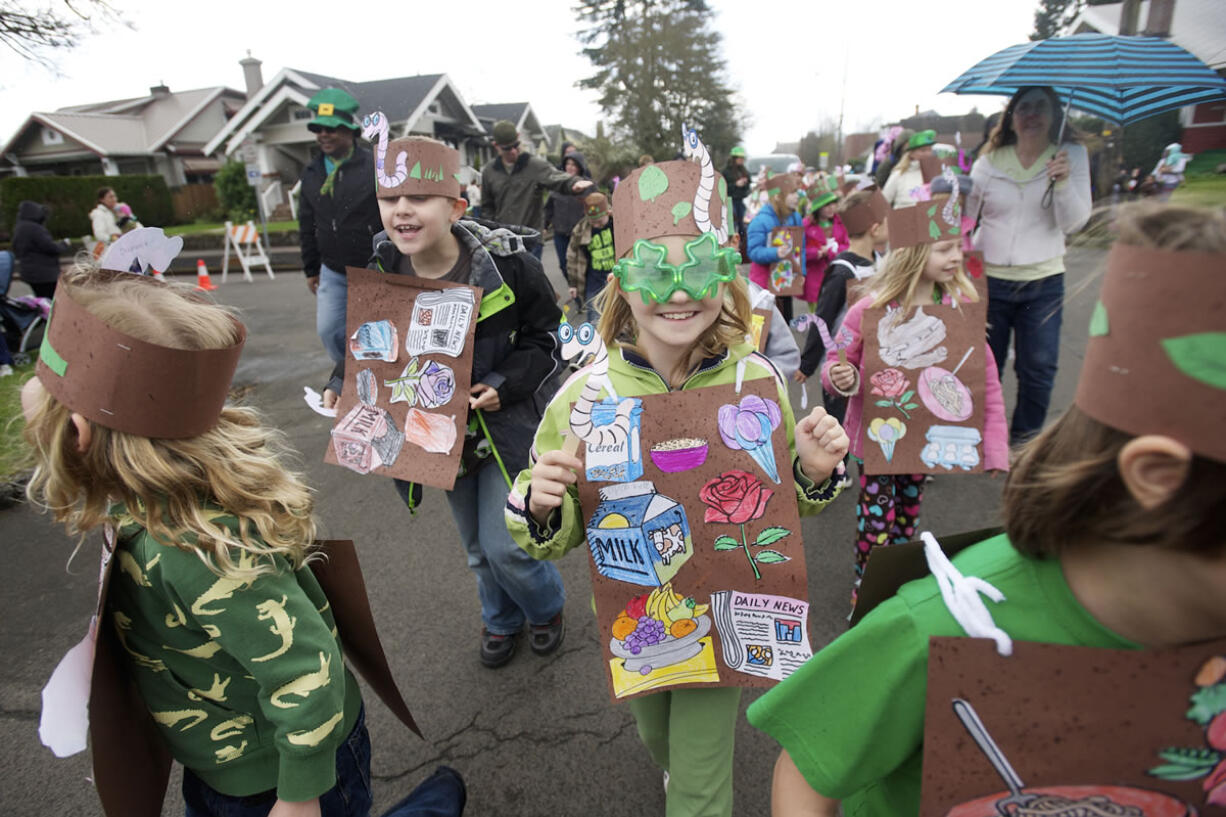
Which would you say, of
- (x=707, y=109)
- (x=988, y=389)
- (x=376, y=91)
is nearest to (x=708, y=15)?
(x=707, y=109)

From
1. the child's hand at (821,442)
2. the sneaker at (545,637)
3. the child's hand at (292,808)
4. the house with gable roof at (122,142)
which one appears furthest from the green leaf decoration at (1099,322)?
the house with gable roof at (122,142)

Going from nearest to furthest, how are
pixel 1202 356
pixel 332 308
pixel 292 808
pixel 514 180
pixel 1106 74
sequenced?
pixel 1202 356 → pixel 292 808 → pixel 1106 74 → pixel 332 308 → pixel 514 180

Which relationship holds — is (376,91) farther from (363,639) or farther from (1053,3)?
(1053,3)

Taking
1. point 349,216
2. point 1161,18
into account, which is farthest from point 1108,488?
point 1161,18

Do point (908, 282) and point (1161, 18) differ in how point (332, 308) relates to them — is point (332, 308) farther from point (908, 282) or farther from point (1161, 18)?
point (1161, 18)

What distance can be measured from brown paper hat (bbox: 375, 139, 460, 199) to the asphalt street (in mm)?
1911

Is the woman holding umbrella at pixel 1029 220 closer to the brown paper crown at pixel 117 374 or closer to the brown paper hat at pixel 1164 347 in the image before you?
the brown paper hat at pixel 1164 347

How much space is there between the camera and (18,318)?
7926 mm

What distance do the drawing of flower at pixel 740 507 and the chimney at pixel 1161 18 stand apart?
5015 millimetres

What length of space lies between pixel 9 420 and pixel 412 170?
3257 millimetres

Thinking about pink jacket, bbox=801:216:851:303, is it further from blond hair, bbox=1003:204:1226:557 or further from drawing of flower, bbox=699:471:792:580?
blond hair, bbox=1003:204:1226:557

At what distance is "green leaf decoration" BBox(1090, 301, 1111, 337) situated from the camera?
2.56 ft

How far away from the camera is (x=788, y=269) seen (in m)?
6.24

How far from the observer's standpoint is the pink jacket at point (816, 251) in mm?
6215
